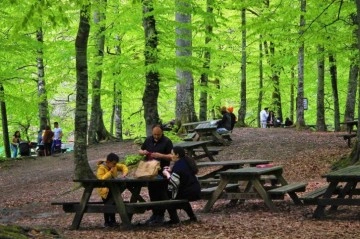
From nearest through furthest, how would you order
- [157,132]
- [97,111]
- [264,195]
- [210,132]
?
[264,195]
[157,132]
[210,132]
[97,111]

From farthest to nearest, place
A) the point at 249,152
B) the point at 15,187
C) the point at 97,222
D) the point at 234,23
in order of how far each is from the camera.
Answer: the point at 234,23 < the point at 249,152 < the point at 15,187 < the point at 97,222

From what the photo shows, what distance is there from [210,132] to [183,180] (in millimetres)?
10036

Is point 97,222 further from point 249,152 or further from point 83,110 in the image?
point 249,152

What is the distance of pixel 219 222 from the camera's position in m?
8.67

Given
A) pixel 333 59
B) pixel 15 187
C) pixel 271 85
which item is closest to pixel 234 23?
pixel 271 85

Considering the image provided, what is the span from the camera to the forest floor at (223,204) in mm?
7777

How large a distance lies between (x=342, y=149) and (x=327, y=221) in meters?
8.99

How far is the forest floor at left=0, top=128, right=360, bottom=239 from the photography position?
778cm

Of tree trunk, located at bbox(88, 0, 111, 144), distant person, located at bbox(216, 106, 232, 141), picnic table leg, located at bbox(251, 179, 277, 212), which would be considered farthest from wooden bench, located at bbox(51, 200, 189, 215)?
tree trunk, located at bbox(88, 0, 111, 144)

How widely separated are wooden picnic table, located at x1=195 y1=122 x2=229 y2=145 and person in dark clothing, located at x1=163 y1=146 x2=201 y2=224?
28.4ft

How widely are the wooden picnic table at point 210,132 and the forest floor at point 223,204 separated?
0.44 m

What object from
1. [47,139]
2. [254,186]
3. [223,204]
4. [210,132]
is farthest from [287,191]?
[47,139]

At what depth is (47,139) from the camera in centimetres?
2564

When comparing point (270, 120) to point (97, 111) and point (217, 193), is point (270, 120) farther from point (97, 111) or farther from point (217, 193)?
point (217, 193)
